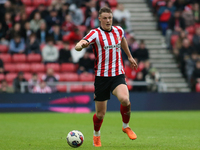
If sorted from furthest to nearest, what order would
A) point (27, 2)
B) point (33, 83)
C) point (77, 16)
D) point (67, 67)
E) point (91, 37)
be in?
point (27, 2)
point (77, 16)
point (67, 67)
point (33, 83)
point (91, 37)

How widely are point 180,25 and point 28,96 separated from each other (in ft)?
29.0

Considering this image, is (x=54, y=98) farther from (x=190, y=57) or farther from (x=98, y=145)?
(x=98, y=145)

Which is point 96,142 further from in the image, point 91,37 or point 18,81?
point 18,81

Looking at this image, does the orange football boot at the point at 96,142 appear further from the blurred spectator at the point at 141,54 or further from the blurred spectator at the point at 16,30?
the blurred spectator at the point at 16,30

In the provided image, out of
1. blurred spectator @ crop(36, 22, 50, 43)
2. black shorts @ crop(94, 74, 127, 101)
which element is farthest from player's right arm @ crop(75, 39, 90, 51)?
blurred spectator @ crop(36, 22, 50, 43)

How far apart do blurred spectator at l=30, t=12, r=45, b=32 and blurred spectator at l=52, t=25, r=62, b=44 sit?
0.67m

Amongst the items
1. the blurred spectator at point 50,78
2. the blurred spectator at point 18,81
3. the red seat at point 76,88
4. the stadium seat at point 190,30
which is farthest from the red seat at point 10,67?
the stadium seat at point 190,30

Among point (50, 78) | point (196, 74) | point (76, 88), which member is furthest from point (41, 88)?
point (196, 74)

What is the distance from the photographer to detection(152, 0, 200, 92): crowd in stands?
57.3 ft

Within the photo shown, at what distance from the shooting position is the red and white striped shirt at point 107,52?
22.5ft

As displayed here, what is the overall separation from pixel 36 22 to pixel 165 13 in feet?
21.7

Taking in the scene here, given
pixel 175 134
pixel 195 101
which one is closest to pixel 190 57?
pixel 195 101

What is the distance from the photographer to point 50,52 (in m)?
16.4

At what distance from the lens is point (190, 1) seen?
20844 millimetres
